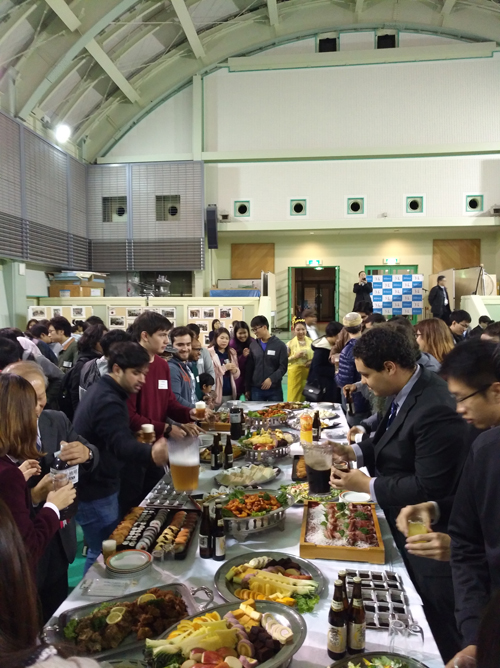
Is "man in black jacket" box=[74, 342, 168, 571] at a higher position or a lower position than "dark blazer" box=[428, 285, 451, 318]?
lower

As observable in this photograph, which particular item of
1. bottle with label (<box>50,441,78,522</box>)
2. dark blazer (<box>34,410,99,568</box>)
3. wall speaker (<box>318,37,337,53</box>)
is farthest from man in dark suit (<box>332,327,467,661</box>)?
wall speaker (<box>318,37,337,53</box>)

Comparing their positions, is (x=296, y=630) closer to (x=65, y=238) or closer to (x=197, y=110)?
(x=65, y=238)

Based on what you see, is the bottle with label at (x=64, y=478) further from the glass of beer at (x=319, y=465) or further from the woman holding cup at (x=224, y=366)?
the woman holding cup at (x=224, y=366)

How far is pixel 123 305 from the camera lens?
36.3 feet

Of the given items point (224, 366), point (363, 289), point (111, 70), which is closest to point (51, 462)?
point (224, 366)

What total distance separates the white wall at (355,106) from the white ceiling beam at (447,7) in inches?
46.9

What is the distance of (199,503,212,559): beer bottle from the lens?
1.92 metres

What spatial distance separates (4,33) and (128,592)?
10.8m

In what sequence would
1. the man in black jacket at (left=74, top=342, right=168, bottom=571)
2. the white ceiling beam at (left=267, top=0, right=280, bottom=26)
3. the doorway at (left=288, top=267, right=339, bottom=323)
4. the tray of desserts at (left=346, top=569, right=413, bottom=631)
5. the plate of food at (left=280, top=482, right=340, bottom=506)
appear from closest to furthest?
the tray of desserts at (left=346, top=569, right=413, bottom=631), the plate of food at (left=280, top=482, right=340, bottom=506), the man in black jacket at (left=74, top=342, right=168, bottom=571), the white ceiling beam at (left=267, top=0, right=280, bottom=26), the doorway at (left=288, top=267, right=339, bottom=323)

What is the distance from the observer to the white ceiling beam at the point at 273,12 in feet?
40.7

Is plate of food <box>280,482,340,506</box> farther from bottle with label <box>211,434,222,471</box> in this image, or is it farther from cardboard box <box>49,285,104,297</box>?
cardboard box <box>49,285,104,297</box>

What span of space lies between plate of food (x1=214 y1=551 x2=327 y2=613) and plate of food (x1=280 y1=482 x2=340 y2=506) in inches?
22.7

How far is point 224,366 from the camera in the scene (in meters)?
5.72

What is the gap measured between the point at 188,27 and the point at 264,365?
33.0 ft
